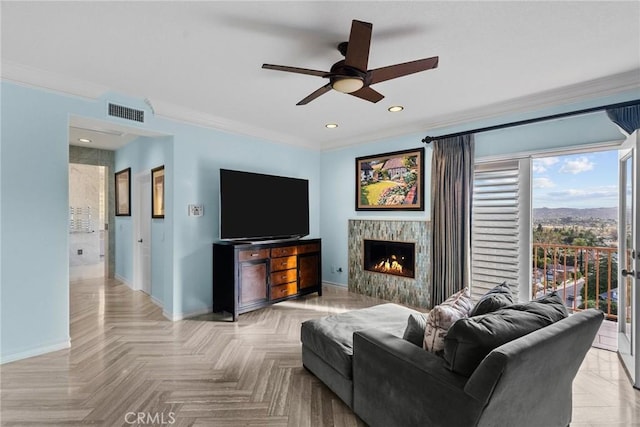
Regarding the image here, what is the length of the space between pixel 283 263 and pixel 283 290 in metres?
0.36

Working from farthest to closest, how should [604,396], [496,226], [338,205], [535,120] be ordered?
1. [338,205]
2. [496,226]
3. [535,120]
4. [604,396]

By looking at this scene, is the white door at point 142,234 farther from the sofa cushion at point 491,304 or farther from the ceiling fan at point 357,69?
the sofa cushion at point 491,304

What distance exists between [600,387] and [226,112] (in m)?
4.33

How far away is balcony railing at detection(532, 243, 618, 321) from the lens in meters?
3.94

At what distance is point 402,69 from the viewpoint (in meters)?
2.09

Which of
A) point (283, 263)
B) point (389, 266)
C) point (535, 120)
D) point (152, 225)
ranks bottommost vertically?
point (389, 266)

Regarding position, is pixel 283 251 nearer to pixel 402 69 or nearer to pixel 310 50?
pixel 310 50

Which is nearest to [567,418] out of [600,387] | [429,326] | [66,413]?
[600,387]

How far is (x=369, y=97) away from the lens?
8.39ft

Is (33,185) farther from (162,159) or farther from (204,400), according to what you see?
(204,400)

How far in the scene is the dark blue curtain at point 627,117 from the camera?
2705 mm

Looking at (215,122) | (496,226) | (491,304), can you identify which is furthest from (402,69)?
(215,122)

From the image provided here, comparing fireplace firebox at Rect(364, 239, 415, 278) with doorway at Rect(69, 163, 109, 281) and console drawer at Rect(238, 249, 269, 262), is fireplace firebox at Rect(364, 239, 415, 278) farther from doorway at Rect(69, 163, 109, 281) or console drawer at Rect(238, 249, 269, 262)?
doorway at Rect(69, 163, 109, 281)
